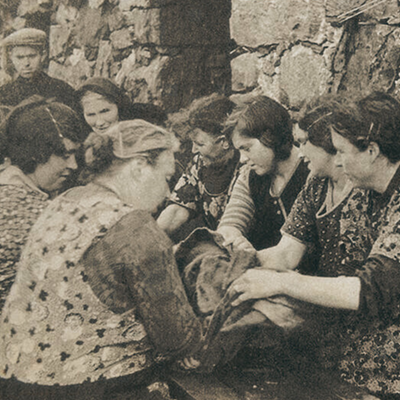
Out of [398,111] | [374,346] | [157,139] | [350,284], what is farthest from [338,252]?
[157,139]

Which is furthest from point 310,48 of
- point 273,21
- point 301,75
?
point 273,21

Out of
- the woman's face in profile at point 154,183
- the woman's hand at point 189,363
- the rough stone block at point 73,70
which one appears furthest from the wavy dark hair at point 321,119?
the woman's hand at point 189,363

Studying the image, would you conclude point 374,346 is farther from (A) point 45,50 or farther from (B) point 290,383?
(A) point 45,50

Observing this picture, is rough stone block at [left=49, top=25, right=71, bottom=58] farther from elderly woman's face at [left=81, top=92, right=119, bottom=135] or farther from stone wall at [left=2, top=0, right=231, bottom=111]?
elderly woman's face at [left=81, top=92, right=119, bottom=135]

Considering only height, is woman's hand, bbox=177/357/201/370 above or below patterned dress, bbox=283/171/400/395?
below

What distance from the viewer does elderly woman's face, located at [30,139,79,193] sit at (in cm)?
324

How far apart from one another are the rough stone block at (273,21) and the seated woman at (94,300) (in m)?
0.90

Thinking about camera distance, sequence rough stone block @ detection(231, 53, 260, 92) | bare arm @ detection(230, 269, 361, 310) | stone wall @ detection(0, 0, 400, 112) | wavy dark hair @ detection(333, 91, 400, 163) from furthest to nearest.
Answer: rough stone block @ detection(231, 53, 260, 92) < stone wall @ detection(0, 0, 400, 112) < bare arm @ detection(230, 269, 361, 310) < wavy dark hair @ detection(333, 91, 400, 163)

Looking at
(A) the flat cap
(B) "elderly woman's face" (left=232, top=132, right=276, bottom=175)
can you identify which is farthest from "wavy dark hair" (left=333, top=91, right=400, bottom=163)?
(A) the flat cap

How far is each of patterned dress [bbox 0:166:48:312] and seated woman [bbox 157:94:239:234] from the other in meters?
0.68

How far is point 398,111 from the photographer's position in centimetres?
294

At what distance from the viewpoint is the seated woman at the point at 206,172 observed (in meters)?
3.32

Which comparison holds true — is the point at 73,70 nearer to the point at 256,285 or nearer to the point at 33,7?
the point at 33,7

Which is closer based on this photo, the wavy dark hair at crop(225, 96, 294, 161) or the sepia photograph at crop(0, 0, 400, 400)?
the sepia photograph at crop(0, 0, 400, 400)
